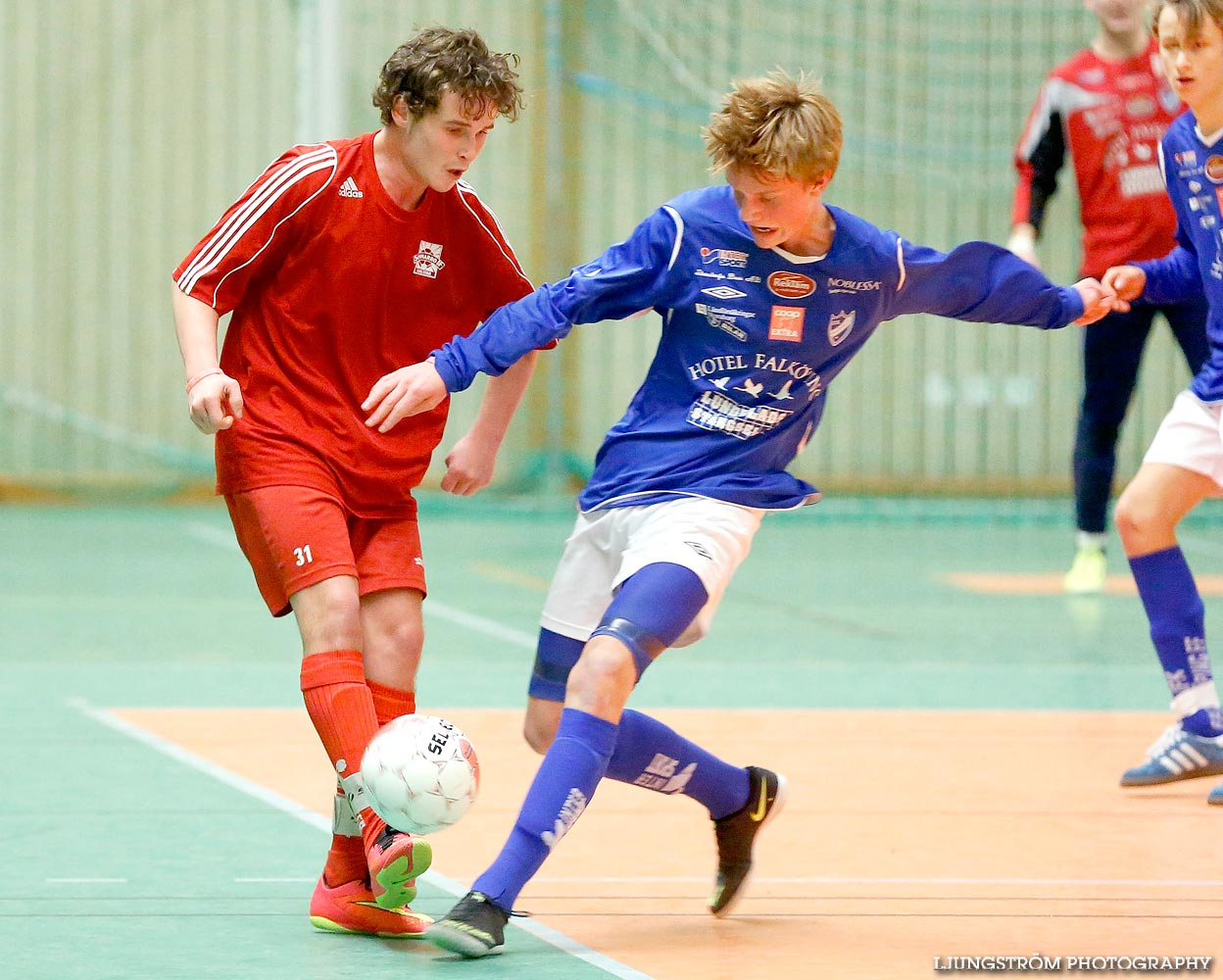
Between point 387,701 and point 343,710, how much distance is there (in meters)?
0.21

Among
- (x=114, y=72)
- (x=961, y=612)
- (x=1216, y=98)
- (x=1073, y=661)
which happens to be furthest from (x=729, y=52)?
(x=1216, y=98)

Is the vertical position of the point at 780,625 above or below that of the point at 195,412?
below

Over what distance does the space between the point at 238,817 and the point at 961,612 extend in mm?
4359

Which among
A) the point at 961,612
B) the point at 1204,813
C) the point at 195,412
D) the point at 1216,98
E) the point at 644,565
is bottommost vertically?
the point at 961,612

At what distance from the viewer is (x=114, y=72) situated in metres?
12.7

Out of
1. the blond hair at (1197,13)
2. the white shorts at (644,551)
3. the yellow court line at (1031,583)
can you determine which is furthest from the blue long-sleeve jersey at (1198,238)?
the yellow court line at (1031,583)

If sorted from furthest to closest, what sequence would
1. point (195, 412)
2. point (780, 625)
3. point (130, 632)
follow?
point (780, 625) < point (130, 632) < point (195, 412)

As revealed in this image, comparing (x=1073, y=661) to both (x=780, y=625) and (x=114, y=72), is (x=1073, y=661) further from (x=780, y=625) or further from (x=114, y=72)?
(x=114, y=72)

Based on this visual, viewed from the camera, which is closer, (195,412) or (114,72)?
(195,412)

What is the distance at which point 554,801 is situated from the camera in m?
3.12

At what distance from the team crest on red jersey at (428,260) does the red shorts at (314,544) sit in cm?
50

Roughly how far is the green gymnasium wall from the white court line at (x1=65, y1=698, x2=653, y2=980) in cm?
741

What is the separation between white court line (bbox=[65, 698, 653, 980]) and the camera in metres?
3.13

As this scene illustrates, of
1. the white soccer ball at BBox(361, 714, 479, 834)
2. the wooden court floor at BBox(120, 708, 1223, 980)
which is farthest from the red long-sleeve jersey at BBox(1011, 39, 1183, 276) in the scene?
the white soccer ball at BBox(361, 714, 479, 834)
